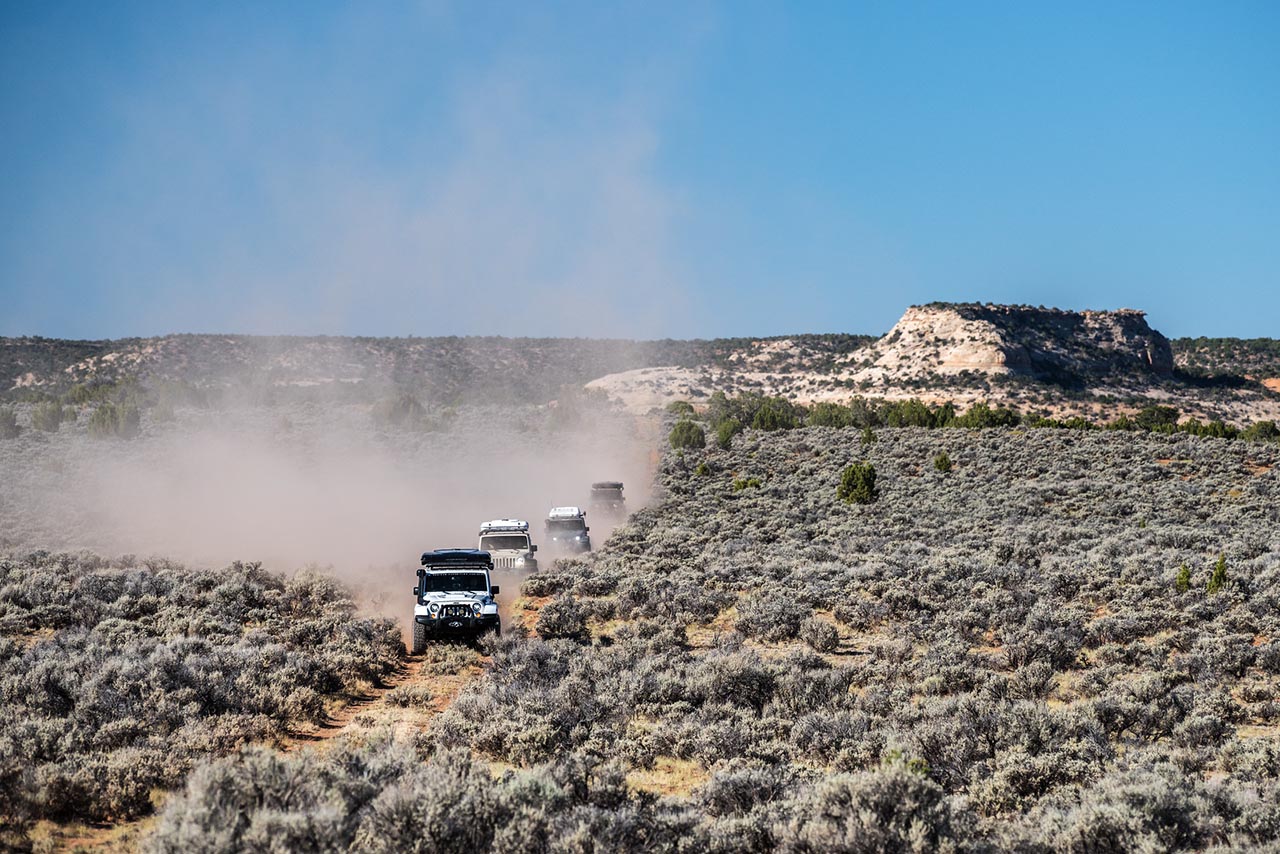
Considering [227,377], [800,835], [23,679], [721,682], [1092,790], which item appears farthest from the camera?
[227,377]

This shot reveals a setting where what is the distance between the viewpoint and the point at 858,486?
Result: 41281 millimetres

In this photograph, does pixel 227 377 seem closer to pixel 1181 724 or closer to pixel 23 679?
pixel 23 679

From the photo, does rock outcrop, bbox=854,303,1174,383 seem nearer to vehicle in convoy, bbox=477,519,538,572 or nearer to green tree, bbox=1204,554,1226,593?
vehicle in convoy, bbox=477,519,538,572

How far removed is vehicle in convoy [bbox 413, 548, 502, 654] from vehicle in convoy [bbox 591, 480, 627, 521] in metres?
21.0

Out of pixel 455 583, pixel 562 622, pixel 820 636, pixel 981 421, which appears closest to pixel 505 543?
pixel 455 583

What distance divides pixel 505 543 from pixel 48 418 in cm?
5134

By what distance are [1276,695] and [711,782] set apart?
9.90 m

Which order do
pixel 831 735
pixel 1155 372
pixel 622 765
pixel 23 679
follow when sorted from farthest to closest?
pixel 1155 372
pixel 23 679
pixel 831 735
pixel 622 765

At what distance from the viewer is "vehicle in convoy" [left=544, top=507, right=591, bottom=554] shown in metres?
31.6

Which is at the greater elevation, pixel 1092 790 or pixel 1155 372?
pixel 1155 372

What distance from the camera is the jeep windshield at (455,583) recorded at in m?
19.2

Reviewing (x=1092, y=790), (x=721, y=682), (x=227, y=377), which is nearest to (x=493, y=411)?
(x=227, y=377)

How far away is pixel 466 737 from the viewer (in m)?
11.3

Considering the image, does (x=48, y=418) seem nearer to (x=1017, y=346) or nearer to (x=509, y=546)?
(x=509, y=546)
